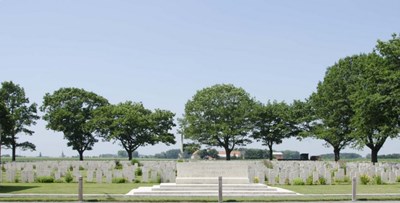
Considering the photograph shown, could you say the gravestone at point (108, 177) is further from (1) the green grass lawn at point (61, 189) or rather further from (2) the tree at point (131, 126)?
(2) the tree at point (131, 126)

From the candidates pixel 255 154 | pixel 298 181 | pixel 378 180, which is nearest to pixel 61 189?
pixel 298 181

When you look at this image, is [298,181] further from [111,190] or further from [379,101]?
[379,101]

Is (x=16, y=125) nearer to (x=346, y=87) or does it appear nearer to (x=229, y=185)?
(x=346, y=87)

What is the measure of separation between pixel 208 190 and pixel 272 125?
49.5 metres

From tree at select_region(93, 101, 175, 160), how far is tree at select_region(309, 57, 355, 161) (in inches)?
882

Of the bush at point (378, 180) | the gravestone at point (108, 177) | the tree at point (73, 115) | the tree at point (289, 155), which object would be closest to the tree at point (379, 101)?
the bush at point (378, 180)

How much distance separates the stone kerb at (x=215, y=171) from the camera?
91.5 ft

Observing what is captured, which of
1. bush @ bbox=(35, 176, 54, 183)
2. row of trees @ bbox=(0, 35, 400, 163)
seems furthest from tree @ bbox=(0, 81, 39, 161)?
bush @ bbox=(35, 176, 54, 183)

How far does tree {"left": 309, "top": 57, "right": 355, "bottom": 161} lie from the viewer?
58719 mm

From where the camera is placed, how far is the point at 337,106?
2339 inches

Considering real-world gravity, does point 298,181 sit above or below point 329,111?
below

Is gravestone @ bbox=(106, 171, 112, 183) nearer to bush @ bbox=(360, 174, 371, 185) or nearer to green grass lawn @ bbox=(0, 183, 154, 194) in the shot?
green grass lawn @ bbox=(0, 183, 154, 194)

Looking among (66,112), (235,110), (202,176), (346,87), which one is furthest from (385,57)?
(66,112)

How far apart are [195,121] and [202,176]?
46069 millimetres
